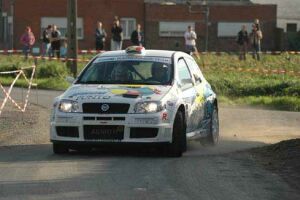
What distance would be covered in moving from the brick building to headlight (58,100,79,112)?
42.8m

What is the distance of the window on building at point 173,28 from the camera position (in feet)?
194

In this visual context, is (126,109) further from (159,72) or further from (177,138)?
(159,72)

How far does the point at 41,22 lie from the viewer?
56188mm

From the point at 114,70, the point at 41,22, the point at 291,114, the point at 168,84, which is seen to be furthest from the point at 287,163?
the point at 41,22

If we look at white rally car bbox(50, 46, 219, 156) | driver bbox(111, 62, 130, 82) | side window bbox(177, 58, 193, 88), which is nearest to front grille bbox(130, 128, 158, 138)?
white rally car bbox(50, 46, 219, 156)

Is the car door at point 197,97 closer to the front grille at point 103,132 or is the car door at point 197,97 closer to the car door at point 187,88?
the car door at point 187,88

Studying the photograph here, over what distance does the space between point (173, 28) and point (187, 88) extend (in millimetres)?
46473

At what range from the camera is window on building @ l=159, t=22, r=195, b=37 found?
5909 cm

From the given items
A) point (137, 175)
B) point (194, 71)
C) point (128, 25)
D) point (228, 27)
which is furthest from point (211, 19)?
point (137, 175)

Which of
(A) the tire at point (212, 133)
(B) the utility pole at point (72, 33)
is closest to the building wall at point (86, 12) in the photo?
(B) the utility pole at point (72, 33)

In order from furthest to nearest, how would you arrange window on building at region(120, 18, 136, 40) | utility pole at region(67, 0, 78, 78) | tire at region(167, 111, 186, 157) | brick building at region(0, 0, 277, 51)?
window on building at region(120, 18, 136, 40) < brick building at region(0, 0, 277, 51) < utility pole at region(67, 0, 78, 78) < tire at region(167, 111, 186, 157)

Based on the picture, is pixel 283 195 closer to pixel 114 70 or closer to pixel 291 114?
pixel 114 70

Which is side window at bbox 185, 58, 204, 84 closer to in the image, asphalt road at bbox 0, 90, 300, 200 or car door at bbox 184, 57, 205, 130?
car door at bbox 184, 57, 205, 130

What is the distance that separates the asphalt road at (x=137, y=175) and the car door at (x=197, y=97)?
0.50 meters
